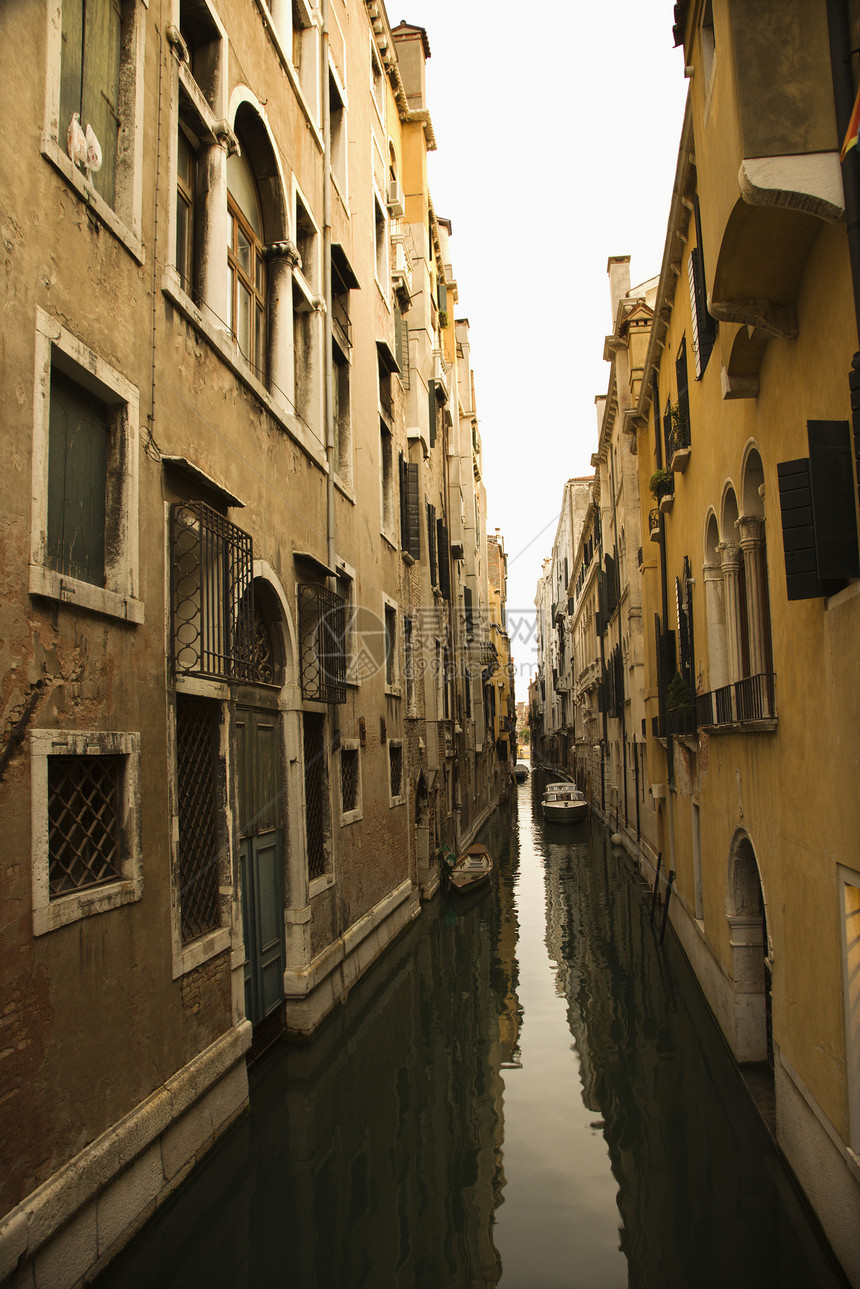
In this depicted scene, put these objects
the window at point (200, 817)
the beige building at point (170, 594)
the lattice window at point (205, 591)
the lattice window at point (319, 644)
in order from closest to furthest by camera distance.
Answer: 1. the beige building at point (170, 594)
2. the lattice window at point (205, 591)
3. the window at point (200, 817)
4. the lattice window at point (319, 644)

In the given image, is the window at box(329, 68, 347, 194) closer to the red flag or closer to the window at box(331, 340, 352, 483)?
the window at box(331, 340, 352, 483)

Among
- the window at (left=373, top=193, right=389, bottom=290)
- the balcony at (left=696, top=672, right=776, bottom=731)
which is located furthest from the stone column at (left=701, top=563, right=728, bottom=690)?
the window at (left=373, top=193, right=389, bottom=290)

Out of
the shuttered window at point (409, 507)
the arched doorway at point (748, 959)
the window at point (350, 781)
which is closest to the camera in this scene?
the arched doorway at point (748, 959)

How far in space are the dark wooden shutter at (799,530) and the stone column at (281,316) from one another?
6025 mm

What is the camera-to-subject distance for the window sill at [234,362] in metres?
6.41

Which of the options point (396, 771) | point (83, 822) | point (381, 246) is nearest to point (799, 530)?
point (83, 822)

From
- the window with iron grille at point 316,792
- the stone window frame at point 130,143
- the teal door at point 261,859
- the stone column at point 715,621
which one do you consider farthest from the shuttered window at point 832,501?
the window with iron grille at point 316,792

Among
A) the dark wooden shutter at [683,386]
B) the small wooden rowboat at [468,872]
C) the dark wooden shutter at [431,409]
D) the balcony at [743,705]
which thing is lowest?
the small wooden rowboat at [468,872]

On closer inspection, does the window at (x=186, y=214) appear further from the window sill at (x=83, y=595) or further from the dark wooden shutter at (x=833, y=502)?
the dark wooden shutter at (x=833, y=502)

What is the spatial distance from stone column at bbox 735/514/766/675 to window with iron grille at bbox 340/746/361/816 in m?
5.66

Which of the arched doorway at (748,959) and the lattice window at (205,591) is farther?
the arched doorway at (748,959)

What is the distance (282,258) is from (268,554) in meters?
3.35

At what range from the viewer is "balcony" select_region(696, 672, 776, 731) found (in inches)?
255

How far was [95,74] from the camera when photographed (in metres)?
5.62
